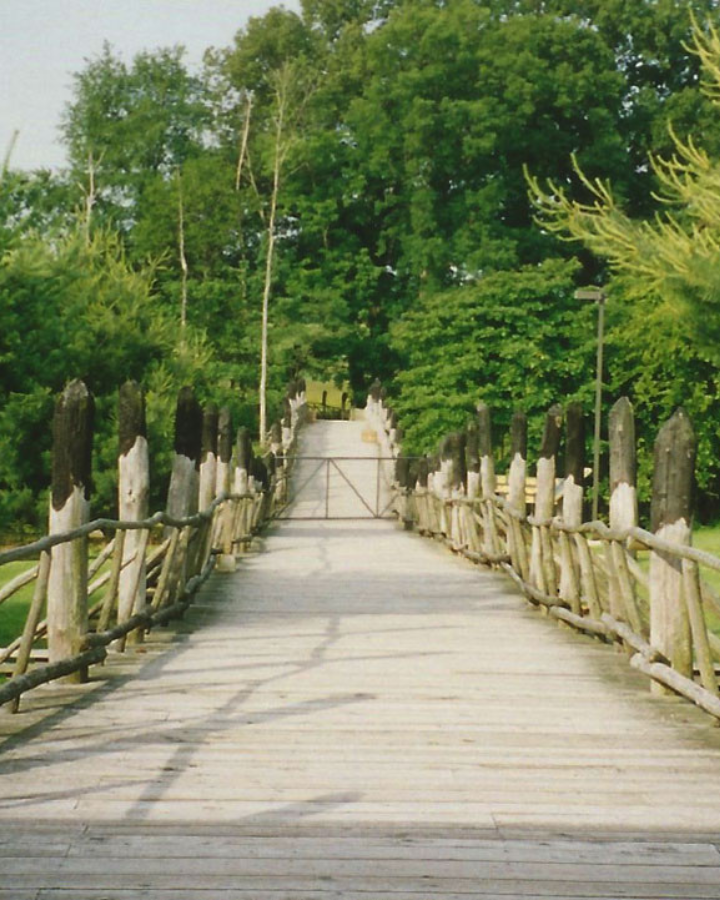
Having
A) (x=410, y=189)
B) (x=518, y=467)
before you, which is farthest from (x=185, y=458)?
(x=410, y=189)

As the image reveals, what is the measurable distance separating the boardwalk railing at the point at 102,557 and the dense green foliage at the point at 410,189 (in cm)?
2439

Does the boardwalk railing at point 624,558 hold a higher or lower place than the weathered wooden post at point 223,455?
lower

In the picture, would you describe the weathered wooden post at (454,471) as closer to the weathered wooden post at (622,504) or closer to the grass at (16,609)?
the grass at (16,609)

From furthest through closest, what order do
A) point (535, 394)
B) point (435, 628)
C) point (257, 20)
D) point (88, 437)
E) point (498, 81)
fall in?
point (257, 20), point (498, 81), point (535, 394), point (435, 628), point (88, 437)

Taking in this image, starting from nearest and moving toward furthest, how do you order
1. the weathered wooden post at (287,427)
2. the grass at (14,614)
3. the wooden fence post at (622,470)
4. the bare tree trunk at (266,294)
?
the wooden fence post at (622,470) → the grass at (14,614) → the weathered wooden post at (287,427) → the bare tree trunk at (266,294)

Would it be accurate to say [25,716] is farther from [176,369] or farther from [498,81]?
[498,81]

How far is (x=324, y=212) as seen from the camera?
5338cm

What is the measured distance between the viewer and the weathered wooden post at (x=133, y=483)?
9180 millimetres

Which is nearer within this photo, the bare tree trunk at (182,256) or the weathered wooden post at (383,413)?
the weathered wooden post at (383,413)

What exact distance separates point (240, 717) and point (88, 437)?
2.14 metres

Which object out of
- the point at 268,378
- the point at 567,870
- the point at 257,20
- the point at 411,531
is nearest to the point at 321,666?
the point at 567,870

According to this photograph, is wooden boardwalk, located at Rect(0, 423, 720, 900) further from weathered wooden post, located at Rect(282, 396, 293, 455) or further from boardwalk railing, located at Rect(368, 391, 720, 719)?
weathered wooden post, located at Rect(282, 396, 293, 455)

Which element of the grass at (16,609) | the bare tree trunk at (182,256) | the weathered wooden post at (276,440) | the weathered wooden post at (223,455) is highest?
the bare tree trunk at (182,256)

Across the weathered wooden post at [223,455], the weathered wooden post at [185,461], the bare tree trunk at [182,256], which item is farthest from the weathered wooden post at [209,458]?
the bare tree trunk at [182,256]
